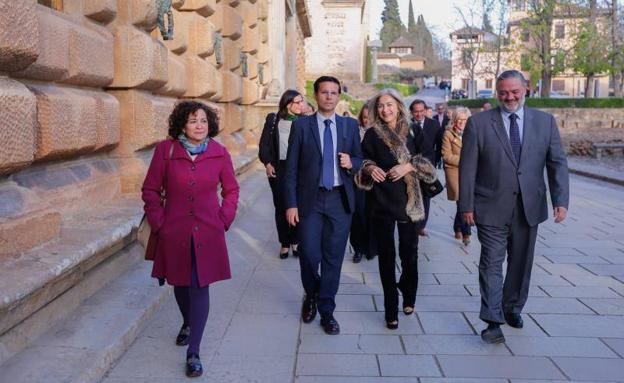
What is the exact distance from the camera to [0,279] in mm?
3381

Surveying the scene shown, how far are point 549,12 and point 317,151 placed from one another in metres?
41.8

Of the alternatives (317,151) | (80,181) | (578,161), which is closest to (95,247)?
(80,181)

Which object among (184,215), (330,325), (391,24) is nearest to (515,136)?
(330,325)

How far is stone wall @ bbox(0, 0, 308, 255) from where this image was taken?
148 inches

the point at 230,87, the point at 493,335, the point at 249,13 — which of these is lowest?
the point at 493,335

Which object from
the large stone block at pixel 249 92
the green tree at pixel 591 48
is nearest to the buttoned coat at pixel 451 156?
the large stone block at pixel 249 92

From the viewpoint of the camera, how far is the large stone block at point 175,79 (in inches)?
283

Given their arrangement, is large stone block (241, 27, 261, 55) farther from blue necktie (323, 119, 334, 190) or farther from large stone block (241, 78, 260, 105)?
blue necktie (323, 119, 334, 190)

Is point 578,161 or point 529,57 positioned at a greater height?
point 529,57

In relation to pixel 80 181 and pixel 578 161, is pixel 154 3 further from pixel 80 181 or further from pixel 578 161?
pixel 578 161

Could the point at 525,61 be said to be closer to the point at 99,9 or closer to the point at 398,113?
the point at 398,113

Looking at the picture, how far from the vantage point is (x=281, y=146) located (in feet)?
23.4

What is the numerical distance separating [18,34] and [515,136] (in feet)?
10.3

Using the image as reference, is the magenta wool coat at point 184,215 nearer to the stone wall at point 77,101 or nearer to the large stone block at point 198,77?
the stone wall at point 77,101
